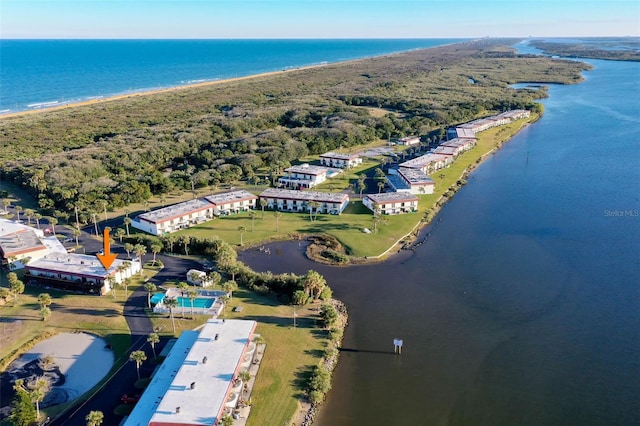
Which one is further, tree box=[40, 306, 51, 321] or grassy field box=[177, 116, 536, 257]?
grassy field box=[177, 116, 536, 257]

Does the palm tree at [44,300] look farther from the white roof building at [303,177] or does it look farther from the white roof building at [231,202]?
the white roof building at [303,177]

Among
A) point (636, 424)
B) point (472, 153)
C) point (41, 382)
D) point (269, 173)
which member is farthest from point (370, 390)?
point (472, 153)

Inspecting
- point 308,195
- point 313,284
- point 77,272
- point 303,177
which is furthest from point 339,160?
point 77,272

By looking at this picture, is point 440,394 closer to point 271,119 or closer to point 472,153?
point 472,153

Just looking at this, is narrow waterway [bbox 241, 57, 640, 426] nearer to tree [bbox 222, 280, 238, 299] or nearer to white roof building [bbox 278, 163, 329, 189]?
tree [bbox 222, 280, 238, 299]

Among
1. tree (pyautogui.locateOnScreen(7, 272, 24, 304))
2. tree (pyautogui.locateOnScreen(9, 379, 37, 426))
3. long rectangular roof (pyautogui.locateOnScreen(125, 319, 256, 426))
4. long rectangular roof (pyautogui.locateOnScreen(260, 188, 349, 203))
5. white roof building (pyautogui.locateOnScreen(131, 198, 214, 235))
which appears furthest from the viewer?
long rectangular roof (pyautogui.locateOnScreen(260, 188, 349, 203))

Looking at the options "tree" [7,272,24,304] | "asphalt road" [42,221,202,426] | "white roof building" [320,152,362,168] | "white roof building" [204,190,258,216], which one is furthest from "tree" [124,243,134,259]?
"white roof building" [320,152,362,168]
